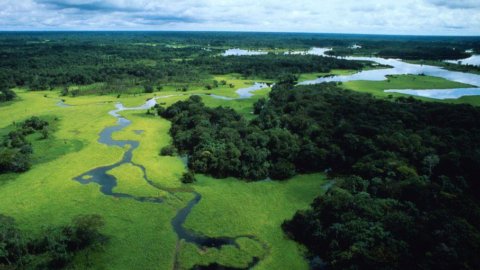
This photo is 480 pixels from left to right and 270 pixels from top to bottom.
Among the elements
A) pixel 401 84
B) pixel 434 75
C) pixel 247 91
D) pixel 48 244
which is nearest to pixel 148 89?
pixel 247 91

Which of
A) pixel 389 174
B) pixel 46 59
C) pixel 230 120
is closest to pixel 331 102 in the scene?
pixel 230 120

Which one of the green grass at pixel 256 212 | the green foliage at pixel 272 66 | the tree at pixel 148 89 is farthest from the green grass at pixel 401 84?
the green grass at pixel 256 212

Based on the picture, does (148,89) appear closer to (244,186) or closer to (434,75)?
(244,186)

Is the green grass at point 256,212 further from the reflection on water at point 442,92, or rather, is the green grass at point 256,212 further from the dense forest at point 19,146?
the reflection on water at point 442,92

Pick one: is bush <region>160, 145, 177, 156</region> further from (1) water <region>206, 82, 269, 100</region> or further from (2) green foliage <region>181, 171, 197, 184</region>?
(1) water <region>206, 82, 269, 100</region>

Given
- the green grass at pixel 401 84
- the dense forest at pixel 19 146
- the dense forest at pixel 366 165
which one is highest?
the green grass at pixel 401 84

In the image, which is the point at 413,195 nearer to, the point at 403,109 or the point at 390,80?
the point at 403,109

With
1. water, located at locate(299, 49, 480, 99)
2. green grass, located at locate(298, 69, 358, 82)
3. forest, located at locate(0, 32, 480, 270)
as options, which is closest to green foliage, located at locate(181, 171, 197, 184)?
forest, located at locate(0, 32, 480, 270)

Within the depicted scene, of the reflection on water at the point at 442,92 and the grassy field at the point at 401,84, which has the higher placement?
the grassy field at the point at 401,84

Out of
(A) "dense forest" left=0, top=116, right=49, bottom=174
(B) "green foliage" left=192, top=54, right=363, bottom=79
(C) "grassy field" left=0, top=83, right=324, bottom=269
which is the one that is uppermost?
(B) "green foliage" left=192, top=54, right=363, bottom=79
